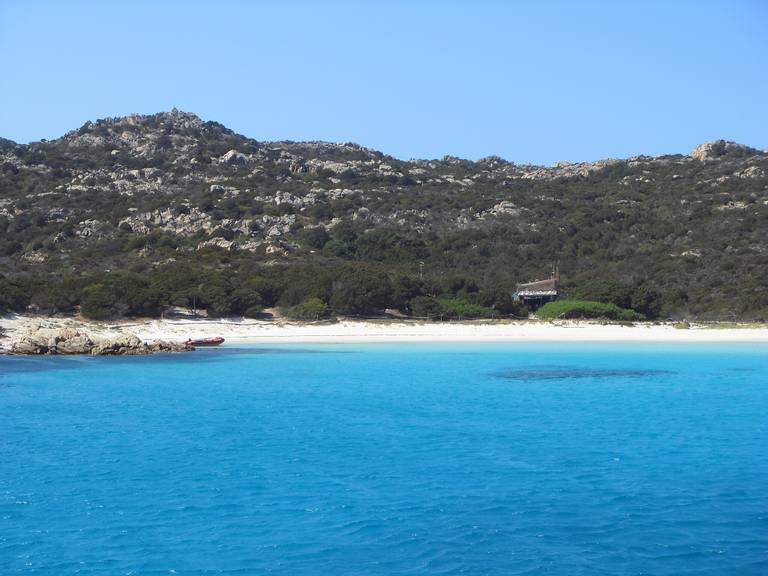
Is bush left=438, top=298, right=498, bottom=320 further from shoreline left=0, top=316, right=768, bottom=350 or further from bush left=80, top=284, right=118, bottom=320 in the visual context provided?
bush left=80, top=284, right=118, bottom=320

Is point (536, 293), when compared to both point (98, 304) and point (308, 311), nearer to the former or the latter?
point (308, 311)

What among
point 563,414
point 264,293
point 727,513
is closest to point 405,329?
point 264,293

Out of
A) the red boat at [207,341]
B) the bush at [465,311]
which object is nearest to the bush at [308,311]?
the red boat at [207,341]

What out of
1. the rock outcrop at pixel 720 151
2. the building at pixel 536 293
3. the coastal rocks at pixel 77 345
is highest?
the rock outcrop at pixel 720 151

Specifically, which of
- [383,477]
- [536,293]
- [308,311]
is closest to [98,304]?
[308,311]

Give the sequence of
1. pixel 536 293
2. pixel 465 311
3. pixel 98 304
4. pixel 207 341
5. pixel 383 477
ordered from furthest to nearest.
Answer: pixel 536 293
pixel 465 311
pixel 98 304
pixel 207 341
pixel 383 477

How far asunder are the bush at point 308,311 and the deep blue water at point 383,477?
20.3 metres

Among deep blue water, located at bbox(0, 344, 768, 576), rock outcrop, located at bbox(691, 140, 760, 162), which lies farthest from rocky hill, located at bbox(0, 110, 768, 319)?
deep blue water, located at bbox(0, 344, 768, 576)

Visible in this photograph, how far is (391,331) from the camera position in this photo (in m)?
45.0

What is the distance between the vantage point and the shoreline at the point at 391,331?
136ft

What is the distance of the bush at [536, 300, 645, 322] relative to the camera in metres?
48.4

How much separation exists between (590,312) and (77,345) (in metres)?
28.1

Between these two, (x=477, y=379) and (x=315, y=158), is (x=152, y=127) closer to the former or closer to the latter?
(x=315, y=158)

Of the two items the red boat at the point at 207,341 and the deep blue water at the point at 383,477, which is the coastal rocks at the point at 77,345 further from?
the deep blue water at the point at 383,477
